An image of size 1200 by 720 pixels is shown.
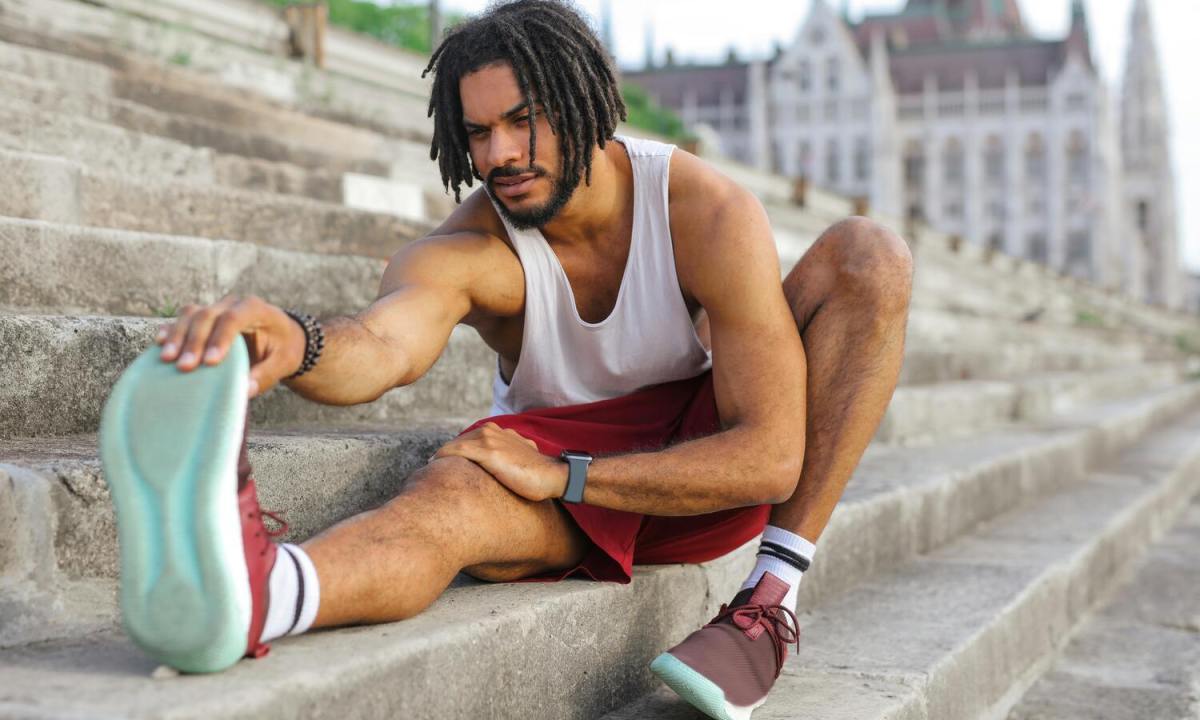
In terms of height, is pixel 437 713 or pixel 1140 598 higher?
pixel 437 713

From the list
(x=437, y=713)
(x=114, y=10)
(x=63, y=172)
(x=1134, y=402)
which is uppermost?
(x=114, y=10)

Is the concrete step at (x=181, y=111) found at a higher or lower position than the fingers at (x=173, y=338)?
higher

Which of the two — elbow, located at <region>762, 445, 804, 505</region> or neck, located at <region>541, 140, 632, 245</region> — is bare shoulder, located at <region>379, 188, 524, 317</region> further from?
elbow, located at <region>762, 445, 804, 505</region>

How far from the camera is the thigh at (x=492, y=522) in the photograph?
75.8 inches

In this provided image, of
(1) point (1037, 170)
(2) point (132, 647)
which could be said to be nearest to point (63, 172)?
(2) point (132, 647)

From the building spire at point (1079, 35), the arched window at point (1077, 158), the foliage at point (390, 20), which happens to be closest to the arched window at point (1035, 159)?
the arched window at point (1077, 158)

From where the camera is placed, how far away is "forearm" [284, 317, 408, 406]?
177cm

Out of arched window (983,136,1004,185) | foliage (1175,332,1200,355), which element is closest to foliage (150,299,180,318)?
foliage (1175,332,1200,355)

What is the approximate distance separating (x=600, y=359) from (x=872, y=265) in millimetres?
554

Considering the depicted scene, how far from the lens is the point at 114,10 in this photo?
5.92 meters

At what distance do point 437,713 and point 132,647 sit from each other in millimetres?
411

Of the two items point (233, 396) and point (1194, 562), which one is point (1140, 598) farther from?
point (233, 396)

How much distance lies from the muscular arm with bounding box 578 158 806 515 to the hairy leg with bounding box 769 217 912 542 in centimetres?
9

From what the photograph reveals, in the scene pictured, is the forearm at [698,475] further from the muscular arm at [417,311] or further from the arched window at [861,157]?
the arched window at [861,157]
